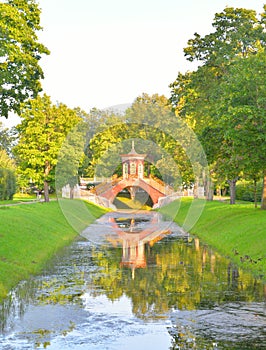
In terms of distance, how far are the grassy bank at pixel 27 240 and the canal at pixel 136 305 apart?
778 millimetres

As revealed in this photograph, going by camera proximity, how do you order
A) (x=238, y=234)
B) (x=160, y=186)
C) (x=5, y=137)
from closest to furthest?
(x=238, y=234) → (x=160, y=186) → (x=5, y=137)

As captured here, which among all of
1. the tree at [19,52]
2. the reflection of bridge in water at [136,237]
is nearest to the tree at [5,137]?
the reflection of bridge in water at [136,237]

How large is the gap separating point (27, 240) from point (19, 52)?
11788mm

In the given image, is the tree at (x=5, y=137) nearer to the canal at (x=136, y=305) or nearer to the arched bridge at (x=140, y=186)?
the arched bridge at (x=140, y=186)

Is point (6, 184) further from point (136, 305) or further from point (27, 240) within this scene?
point (136, 305)

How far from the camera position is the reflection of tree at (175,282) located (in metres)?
22.5

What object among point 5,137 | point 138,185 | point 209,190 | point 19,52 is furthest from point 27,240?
point 5,137

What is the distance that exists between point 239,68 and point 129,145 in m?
41.0

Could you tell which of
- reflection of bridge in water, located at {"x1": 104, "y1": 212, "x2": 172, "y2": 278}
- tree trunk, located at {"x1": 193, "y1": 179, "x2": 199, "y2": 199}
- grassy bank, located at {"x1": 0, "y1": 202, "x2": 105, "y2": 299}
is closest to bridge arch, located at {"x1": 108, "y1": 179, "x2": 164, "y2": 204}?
tree trunk, located at {"x1": 193, "y1": 179, "x2": 199, "y2": 199}

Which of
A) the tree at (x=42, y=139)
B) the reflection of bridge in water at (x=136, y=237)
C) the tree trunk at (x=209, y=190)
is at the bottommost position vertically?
the reflection of bridge in water at (x=136, y=237)

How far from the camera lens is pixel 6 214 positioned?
147 feet

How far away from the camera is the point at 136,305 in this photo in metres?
22.0

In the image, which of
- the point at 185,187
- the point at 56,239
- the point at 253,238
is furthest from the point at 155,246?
the point at 185,187

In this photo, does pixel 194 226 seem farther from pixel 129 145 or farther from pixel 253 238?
pixel 129 145
